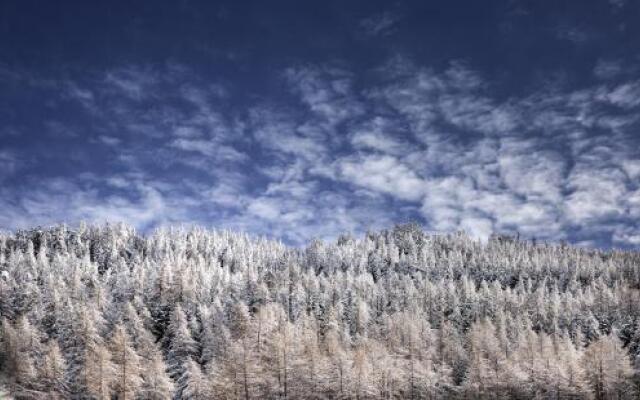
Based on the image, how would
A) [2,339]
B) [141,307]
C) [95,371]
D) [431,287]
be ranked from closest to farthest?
[95,371] < [2,339] < [141,307] < [431,287]

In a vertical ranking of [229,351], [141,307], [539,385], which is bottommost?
[539,385]

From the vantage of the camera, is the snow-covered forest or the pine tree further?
the snow-covered forest

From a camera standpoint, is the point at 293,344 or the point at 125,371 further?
the point at 293,344

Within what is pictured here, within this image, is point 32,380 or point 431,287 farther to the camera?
point 431,287

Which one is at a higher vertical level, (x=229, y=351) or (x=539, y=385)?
(x=229, y=351)

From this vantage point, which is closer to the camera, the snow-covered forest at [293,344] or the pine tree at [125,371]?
the pine tree at [125,371]

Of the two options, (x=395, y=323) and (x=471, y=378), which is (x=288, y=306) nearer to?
(x=395, y=323)

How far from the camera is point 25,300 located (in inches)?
5669

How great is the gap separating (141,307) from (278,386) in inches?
2237

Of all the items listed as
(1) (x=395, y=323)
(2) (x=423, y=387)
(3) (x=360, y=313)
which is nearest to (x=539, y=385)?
(2) (x=423, y=387)

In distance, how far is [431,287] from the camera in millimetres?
187875

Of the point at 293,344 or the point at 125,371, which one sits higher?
the point at 293,344

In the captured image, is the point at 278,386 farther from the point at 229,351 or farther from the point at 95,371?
the point at 95,371

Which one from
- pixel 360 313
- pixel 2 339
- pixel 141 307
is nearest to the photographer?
pixel 2 339
